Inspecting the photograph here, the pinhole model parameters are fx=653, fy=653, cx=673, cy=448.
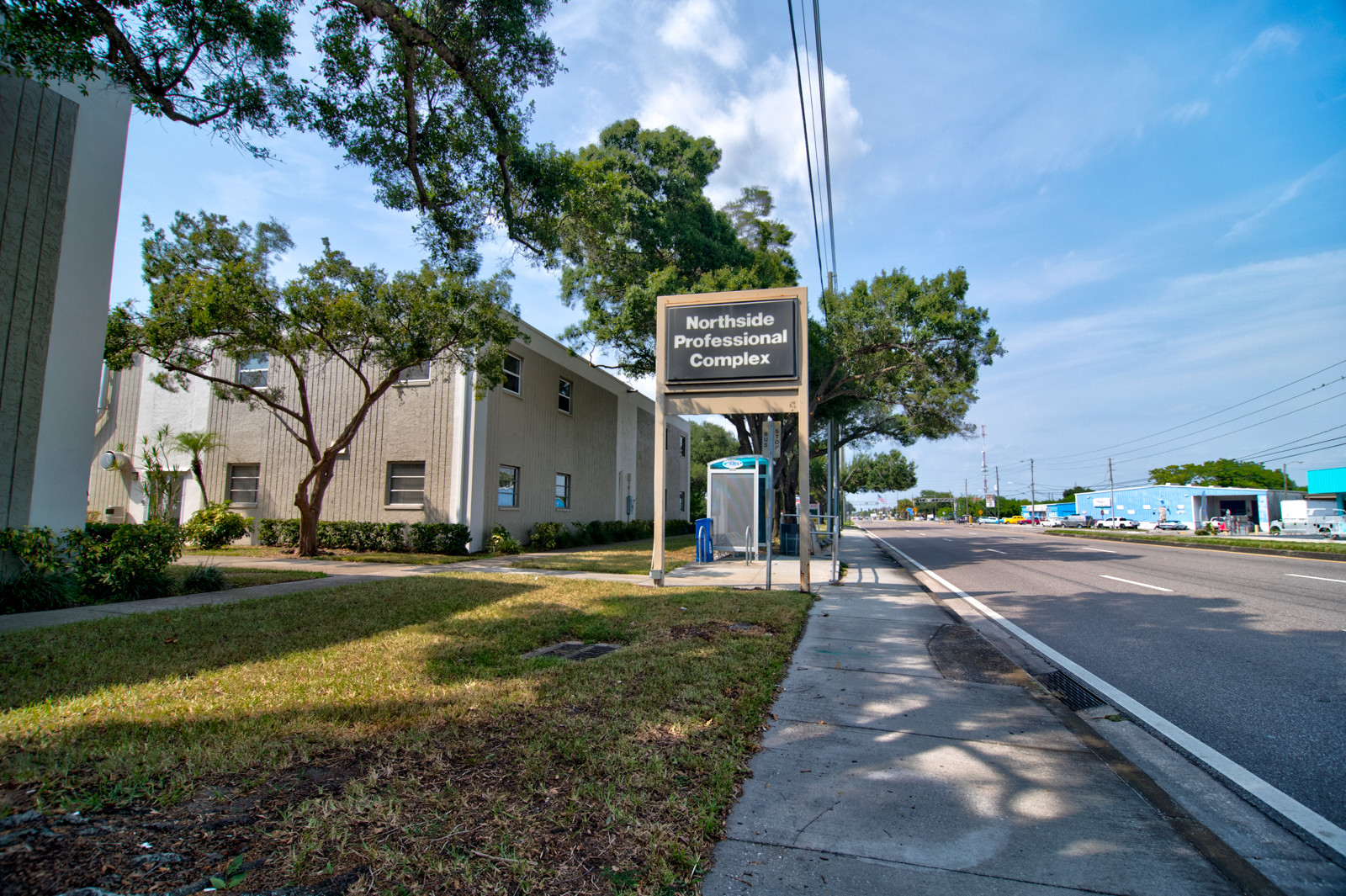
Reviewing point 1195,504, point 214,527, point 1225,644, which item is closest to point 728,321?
point 1225,644

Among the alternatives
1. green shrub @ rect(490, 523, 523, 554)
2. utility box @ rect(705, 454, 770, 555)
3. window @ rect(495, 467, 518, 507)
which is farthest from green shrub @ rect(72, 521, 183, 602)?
utility box @ rect(705, 454, 770, 555)

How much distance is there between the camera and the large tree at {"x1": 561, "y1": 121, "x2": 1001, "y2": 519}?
802 inches

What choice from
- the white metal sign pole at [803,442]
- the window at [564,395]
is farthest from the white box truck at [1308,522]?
the window at [564,395]

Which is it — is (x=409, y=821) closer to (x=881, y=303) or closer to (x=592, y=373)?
(x=881, y=303)

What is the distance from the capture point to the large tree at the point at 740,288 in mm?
20375

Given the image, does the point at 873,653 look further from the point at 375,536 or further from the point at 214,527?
the point at 214,527

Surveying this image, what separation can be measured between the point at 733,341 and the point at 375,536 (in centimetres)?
1174

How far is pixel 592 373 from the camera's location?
25219 mm

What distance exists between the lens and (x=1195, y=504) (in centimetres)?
5466

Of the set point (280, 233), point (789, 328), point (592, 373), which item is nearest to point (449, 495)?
point (280, 233)

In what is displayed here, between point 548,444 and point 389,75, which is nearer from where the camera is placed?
point 389,75

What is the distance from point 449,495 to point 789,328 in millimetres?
11014

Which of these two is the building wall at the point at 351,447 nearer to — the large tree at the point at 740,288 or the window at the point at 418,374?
the window at the point at 418,374

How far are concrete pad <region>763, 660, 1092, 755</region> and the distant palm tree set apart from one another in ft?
61.2
